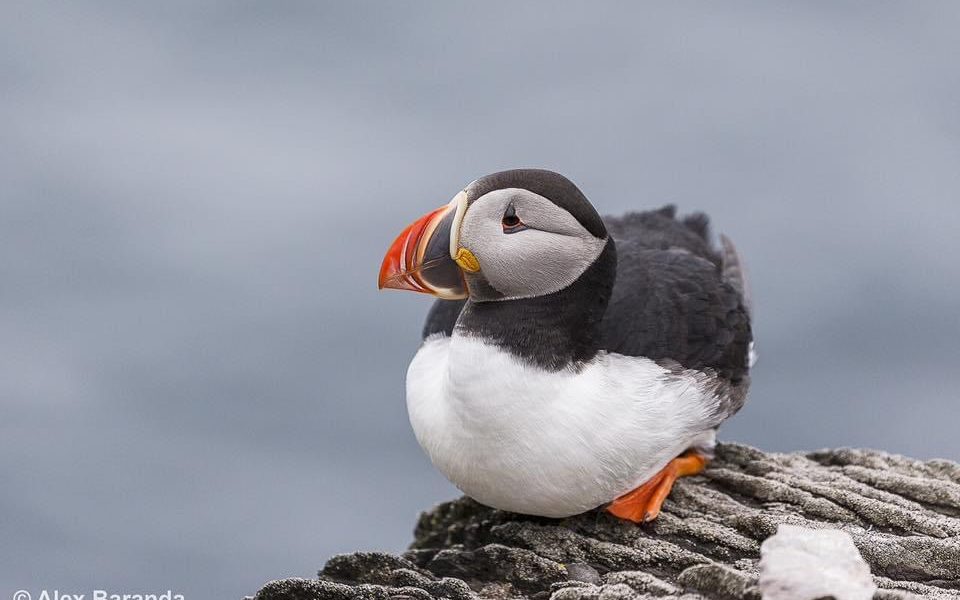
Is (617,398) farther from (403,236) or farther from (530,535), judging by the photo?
(403,236)

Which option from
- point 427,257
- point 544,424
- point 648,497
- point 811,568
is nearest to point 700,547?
point 648,497

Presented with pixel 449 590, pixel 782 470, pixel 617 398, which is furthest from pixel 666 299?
pixel 449 590

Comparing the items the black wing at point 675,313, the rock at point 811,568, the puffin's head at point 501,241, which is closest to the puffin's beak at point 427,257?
the puffin's head at point 501,241

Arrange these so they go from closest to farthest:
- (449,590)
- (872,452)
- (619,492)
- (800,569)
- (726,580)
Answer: (800,569), (726,580), (449,590), (619,492), (872,452)

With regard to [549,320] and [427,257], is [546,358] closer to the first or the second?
[549,320]

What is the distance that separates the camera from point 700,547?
580 cm

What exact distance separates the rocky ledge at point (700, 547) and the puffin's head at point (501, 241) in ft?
4.27

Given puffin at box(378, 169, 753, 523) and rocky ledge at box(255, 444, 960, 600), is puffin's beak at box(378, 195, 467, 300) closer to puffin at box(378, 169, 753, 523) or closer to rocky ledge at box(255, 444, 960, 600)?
puffin at box(378, 169, 753, 523)

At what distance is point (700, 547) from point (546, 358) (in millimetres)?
1261

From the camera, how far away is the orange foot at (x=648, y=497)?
603 cm

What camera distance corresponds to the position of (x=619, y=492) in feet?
19.1

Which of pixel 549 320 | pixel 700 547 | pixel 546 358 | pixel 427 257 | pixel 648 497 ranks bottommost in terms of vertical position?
pixel 700 547

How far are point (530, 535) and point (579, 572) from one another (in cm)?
42

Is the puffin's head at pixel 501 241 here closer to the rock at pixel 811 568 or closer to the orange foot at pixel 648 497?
the orange foot at pixel 648 497
